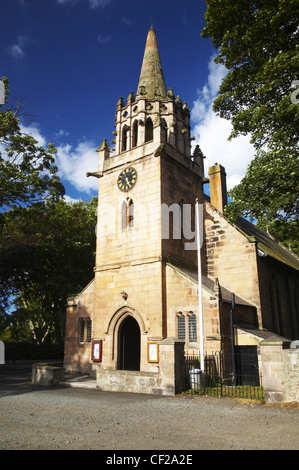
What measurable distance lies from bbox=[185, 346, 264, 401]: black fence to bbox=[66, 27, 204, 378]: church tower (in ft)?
10.7

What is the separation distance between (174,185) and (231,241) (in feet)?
16.6

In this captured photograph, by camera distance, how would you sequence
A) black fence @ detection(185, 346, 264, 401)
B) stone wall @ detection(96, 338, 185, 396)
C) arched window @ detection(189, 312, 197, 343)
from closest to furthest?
stone wall @ detection(96, 338, 185, 396)
black fence @ detection(185, 346, 264, 401)
arched window @ detection(189, 312, 197, 343)

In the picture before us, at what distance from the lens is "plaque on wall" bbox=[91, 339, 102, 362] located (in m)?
20.5

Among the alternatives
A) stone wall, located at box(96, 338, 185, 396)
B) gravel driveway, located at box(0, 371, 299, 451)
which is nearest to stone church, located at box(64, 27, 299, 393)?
stone wall, located at box(96, 338, 185, 396)

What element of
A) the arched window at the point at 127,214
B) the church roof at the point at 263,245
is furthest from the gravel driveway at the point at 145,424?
the church roof at the point at 263,245

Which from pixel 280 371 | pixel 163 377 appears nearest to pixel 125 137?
pixel 163 377

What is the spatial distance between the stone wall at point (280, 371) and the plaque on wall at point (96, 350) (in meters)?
11.8

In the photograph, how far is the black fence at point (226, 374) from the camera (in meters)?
13.2

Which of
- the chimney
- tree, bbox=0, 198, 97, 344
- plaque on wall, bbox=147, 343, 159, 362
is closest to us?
plaque on wall, bbox=147, 343, 159, 362

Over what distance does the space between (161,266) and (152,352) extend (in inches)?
177

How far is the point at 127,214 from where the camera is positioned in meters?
22.5

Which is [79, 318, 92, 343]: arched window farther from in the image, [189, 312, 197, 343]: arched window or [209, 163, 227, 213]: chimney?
[209, 163, 227, 213]: chimney

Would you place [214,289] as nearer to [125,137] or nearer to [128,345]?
[128,345]

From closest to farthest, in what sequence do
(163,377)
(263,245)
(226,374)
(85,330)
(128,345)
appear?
1. (163,377)
2. (226,374)
3. (128,345)
4. (85,330)
5. (263,245)
